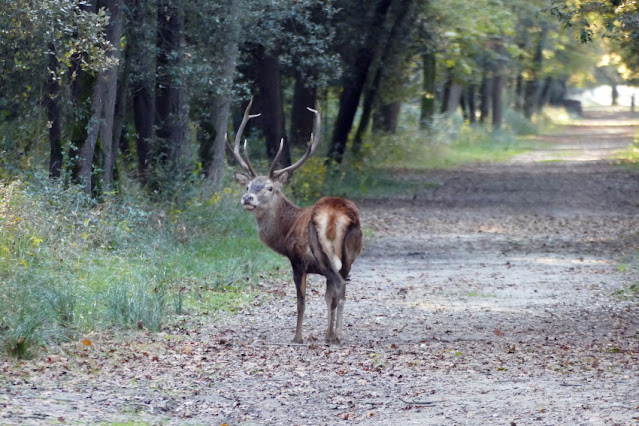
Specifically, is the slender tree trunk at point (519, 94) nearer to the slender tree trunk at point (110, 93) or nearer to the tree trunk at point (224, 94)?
the tree trunk at point (224, 94)

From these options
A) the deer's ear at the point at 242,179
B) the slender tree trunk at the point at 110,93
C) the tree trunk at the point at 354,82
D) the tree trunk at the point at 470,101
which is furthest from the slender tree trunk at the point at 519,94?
the deer's ear at the point at 242,179

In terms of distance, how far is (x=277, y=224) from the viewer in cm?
1038

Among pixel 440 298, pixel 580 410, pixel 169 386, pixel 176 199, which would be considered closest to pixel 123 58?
pixel 176 199

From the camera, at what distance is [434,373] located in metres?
8.73

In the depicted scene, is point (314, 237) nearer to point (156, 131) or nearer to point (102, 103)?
point (102, 103)

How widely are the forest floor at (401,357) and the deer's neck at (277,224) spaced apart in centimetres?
97

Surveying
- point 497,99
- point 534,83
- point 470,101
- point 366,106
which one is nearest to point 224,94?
point 366,106

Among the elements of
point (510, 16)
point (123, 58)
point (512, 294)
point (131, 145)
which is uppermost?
point (510, 16)

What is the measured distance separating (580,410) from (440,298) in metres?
5.74

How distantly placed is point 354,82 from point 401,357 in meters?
18.2

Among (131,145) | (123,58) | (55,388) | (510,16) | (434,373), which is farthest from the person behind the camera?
(510,16)

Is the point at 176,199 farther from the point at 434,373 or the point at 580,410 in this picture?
the point at 580,410

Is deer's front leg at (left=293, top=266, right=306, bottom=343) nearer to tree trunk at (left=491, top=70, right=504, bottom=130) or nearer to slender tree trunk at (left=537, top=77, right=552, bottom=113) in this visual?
tree trunk at (left=491, top=70, right=504, bottom=130)

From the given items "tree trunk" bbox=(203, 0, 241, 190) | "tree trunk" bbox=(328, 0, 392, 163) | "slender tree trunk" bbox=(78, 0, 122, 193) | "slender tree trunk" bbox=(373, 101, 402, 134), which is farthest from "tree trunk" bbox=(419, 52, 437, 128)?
"slender tree trunk" bbox=(78, 0, 122, 193)
